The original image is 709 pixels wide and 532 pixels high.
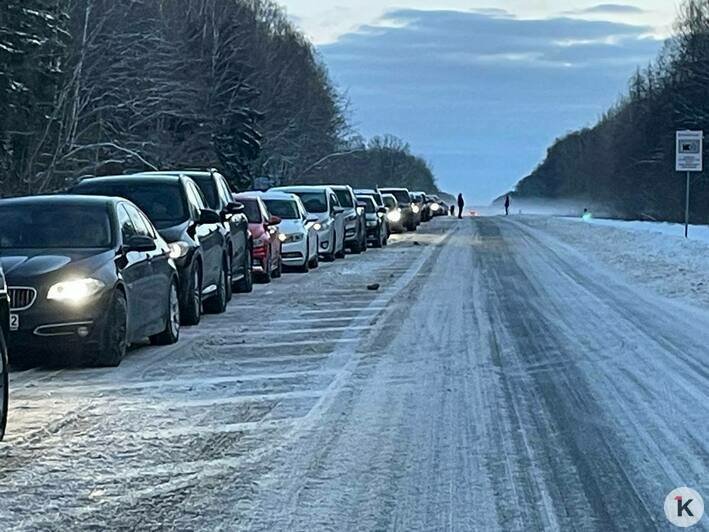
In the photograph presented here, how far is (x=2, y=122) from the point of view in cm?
4038

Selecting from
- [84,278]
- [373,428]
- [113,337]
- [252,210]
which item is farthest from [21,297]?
[252,210]

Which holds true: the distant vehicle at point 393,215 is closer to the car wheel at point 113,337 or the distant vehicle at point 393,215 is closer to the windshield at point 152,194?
the windshield at point 152,194

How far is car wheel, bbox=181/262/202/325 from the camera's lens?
580 inches

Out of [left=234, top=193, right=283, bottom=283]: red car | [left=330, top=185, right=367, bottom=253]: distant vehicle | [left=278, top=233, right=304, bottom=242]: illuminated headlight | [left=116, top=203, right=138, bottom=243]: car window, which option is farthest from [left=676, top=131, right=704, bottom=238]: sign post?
[left=116, top=203, right=138, bottom=243]: car window

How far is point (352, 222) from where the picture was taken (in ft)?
109

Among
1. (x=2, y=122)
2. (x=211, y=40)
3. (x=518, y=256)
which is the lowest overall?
(x=518, y=256)

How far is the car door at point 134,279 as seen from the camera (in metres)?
11.7

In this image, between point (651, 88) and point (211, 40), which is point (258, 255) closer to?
point (211, 40)

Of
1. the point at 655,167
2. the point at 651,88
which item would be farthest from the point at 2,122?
the point at 651,88

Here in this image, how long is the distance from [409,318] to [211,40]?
5688cm

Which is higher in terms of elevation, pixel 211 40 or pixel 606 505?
pixel 211 40

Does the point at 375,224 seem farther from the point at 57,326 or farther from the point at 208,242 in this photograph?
the point at 57,326

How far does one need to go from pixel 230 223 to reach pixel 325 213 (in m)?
11.1

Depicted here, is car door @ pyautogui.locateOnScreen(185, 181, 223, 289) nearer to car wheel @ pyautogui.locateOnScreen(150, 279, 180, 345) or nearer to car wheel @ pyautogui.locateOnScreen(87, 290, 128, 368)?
car wheel @ pyautogui.locateOnScreen(150, 279, 180, 345)
